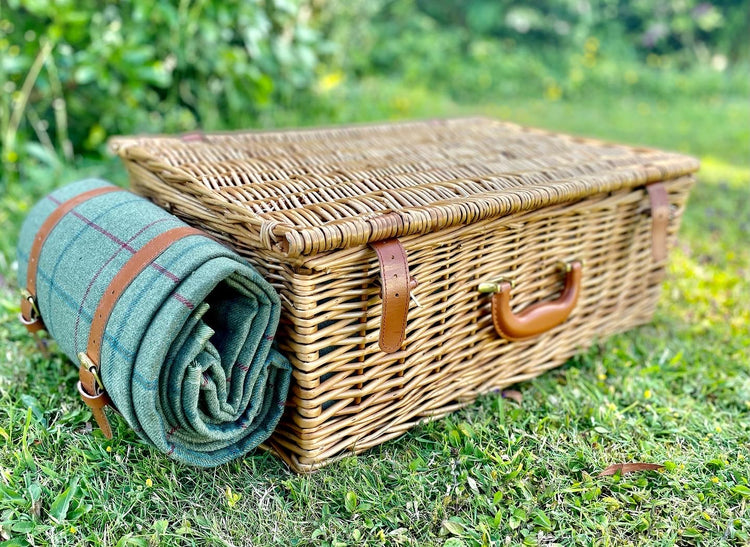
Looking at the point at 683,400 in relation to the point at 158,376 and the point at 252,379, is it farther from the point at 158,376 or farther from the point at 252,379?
the point at 158,376

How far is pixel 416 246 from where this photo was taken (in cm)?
104

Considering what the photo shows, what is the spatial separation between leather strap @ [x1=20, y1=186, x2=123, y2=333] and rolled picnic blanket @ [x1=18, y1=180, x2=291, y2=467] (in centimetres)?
8

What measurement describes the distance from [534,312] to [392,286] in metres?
0.42

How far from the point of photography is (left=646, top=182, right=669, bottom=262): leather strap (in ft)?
4.68

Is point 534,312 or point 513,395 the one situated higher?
point 534,312

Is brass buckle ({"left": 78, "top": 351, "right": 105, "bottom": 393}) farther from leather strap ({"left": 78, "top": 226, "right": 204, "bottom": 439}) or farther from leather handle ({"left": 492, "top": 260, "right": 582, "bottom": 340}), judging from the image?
leather handle ({"left": 492, "top": 260, "right": 582, "bottom": 340})

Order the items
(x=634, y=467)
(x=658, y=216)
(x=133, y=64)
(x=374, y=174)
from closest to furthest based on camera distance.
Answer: (x=634, y=467), (x=374, y=174), (x=658, y=216), (x=133, y=64)

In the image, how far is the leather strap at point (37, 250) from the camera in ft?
3.86

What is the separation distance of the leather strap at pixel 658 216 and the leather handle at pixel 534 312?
0.23m

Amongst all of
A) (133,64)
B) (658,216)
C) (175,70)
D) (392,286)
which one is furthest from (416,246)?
(175,70)

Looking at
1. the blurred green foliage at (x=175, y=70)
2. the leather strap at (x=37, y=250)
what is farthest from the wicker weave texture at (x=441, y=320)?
the blurred green foliage at (x=175, y=70)

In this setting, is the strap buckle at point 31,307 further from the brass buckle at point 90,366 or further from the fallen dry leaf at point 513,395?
the fallen dry leaf at point 513,395

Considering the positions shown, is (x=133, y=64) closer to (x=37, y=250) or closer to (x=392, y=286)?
(x=37, y=250)

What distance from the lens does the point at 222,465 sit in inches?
42.2
